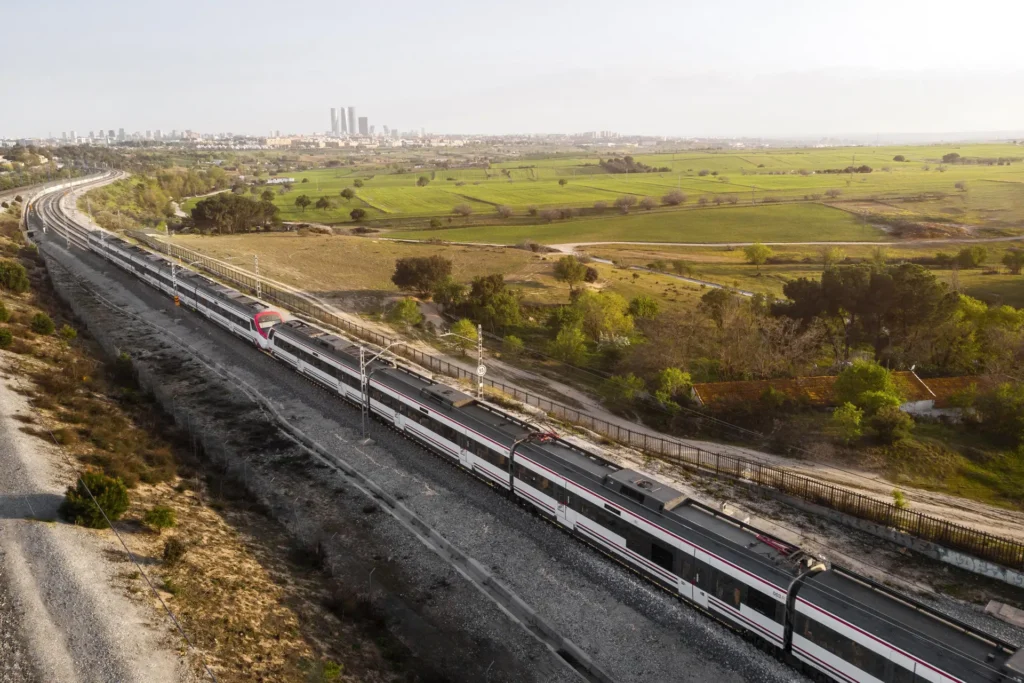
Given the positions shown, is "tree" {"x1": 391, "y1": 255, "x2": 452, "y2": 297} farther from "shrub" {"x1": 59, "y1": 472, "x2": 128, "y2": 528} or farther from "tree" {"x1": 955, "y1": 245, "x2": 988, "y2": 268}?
"tree" {"x1": 955, "y1": 245, "x2": 988, "y2": 268}

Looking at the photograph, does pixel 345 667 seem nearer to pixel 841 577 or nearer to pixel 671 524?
pixel 671 524

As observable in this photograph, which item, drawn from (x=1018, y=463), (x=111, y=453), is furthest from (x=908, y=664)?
(x=111, y=453)

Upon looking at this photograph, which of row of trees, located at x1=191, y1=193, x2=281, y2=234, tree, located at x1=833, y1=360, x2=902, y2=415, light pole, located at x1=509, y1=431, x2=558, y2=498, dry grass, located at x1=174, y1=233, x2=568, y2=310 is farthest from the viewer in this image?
row of trees, located at x1=191, y1=193, x2=281, y2=234

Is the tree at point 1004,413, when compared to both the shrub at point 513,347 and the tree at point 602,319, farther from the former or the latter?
the shrub at point 513,347

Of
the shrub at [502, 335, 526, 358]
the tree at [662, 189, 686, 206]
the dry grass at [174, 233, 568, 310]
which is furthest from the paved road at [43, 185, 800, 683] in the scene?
the tree at [662, 189, 686, 206]

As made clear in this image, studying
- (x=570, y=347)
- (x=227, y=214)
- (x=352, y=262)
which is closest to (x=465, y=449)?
(x=570, y=347)

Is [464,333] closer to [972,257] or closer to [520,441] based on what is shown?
[520,441]
